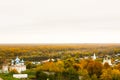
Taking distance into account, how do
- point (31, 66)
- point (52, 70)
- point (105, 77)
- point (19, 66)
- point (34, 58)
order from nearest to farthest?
point (105, 77) → point (52, 70) → point (19, 66) → point (31, 66) → point (34, 58)

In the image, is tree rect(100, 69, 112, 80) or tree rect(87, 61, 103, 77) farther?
tree rect(87, 61, 103, 77)

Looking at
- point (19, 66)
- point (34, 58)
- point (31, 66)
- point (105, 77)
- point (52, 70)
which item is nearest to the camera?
point (105, 77)

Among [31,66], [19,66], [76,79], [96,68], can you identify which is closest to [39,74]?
[76,79]

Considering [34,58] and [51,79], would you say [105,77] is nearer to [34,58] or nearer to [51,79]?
[51,79]

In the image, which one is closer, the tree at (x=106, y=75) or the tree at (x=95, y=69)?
the tree at (x=106, y=75)

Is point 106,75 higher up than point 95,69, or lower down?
lower down

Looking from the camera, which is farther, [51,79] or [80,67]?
[80,67]

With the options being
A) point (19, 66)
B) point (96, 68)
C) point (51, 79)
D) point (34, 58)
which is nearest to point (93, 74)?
point (96, 68)

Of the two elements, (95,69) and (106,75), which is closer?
(106,75)

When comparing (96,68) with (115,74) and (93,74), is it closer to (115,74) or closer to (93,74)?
(93,74)
